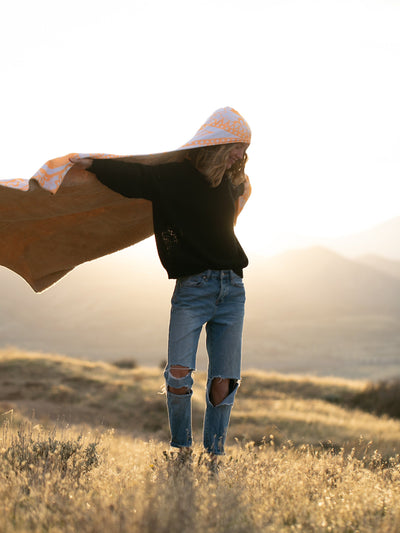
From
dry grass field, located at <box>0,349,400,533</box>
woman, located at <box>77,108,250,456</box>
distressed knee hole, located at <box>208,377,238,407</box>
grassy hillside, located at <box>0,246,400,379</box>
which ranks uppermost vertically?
woman, located at <box>77,108,250,456</box>

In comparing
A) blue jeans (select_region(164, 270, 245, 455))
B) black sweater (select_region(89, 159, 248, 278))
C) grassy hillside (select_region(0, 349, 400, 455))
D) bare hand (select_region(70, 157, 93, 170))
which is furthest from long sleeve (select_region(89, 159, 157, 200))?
grassy hillside (select_region(0, 349, 400, 455))

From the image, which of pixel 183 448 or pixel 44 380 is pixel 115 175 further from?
pixel 44 380

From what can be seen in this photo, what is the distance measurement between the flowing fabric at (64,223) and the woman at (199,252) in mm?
327

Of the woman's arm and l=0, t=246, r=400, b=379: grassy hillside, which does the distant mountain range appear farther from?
the woman's arm

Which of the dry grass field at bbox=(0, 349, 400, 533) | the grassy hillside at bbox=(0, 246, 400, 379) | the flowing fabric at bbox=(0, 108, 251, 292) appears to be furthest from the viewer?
the grassy hillside at bbox=(0, 246, 400, 379)

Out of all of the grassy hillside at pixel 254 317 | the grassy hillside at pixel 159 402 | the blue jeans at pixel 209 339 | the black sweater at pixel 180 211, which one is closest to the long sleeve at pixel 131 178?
the black sweater at pixel 180 211

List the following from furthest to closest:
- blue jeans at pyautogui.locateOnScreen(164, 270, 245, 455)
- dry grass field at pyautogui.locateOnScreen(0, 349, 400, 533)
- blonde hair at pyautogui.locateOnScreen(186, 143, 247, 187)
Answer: blonde hair at pyautogui.locateOnScreen(186, 143, 247, 187), blue jeans at pyautogui.locateOnScreen(164, 270, 245, 455), dry grass field at pyautogui.locateOnScreen(0, 349, 400, 533)

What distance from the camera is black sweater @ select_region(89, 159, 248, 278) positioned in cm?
408

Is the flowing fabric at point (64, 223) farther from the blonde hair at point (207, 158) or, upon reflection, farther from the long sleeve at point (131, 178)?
the long sleeve at point (131, 178)

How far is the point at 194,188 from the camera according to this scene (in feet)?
13.5

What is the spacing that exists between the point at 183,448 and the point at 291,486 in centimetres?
89

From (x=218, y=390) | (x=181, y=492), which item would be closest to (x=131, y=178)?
(x=218, y=390)

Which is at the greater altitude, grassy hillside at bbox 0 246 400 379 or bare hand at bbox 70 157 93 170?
bare hand at bbox 70 157 93 170

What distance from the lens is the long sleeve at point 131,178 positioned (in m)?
4.07
